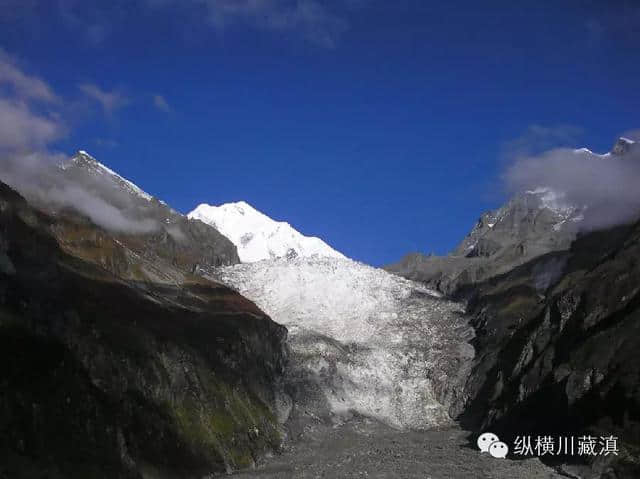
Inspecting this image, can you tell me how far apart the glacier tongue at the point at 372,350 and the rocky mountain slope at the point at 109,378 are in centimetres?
1848

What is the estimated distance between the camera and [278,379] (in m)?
125

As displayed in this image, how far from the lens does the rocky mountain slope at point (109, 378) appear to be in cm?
5600

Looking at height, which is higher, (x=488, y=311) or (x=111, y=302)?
(x=488, y=311)

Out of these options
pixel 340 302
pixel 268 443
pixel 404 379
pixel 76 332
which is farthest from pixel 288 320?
pixel 76 332

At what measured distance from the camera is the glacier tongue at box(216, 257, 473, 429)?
13312 centimetres

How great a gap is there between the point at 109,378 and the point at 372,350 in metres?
90.3

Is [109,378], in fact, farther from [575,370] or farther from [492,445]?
[575,370]

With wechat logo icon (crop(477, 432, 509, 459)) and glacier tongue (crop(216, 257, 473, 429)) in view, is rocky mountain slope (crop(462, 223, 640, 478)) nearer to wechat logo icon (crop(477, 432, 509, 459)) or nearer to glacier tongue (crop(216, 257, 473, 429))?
wechat logo icon (crop(477, 432, 509, 459))

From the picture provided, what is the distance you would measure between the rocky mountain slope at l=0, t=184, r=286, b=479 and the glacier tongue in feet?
60.6

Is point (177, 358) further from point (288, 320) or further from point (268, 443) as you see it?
point (288, 320)

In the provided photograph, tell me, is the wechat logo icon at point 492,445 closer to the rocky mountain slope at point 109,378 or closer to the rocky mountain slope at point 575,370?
the rocky mountain slope at point 575,370

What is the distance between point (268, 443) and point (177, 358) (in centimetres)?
1780

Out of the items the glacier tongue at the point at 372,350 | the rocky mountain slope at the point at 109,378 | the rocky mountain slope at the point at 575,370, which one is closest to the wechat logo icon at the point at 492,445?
the rocky mountain slope at the point at 575,370

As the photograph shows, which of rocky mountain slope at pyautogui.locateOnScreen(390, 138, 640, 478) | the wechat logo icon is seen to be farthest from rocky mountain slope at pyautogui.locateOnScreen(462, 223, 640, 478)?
the wechat logo icon
